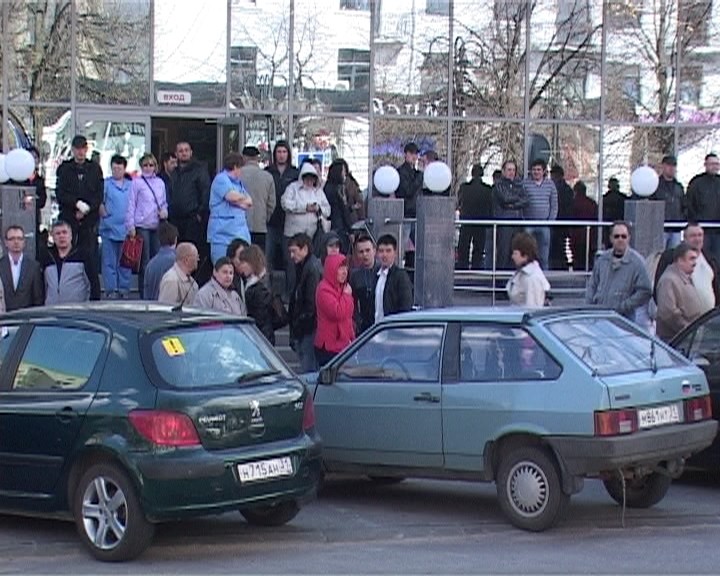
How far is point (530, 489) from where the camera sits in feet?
33.5

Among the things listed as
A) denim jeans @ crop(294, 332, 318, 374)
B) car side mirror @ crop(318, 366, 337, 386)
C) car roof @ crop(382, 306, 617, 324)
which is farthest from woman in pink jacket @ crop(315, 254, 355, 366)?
car roof @ crop(382, 306, 617, 324)

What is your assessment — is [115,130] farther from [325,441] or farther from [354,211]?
[325,441]

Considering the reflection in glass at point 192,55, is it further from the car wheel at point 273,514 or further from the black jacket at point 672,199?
the car wheel at point 273,514

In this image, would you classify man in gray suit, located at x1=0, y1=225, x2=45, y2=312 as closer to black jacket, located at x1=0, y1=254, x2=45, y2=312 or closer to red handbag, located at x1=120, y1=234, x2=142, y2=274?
black jacket, located at x1=0, y1=254, x2=45, y2=312

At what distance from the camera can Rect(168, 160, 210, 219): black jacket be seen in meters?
17.0

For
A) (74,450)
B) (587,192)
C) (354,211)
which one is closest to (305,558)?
(74,450)

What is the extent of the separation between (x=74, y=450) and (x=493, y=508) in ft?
11.8

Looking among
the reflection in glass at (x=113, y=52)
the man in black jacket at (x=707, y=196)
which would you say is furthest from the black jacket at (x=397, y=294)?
→ the reflection in glass at (x=113, y=52)

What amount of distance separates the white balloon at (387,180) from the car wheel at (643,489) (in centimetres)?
730

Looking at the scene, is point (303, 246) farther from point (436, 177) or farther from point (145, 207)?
point (436, 177)

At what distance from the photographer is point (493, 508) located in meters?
11.3

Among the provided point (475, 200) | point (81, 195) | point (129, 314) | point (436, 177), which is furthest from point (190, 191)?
point (129, 314)

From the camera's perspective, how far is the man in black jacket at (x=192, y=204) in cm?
1700

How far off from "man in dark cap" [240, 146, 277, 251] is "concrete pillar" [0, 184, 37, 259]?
254cm
